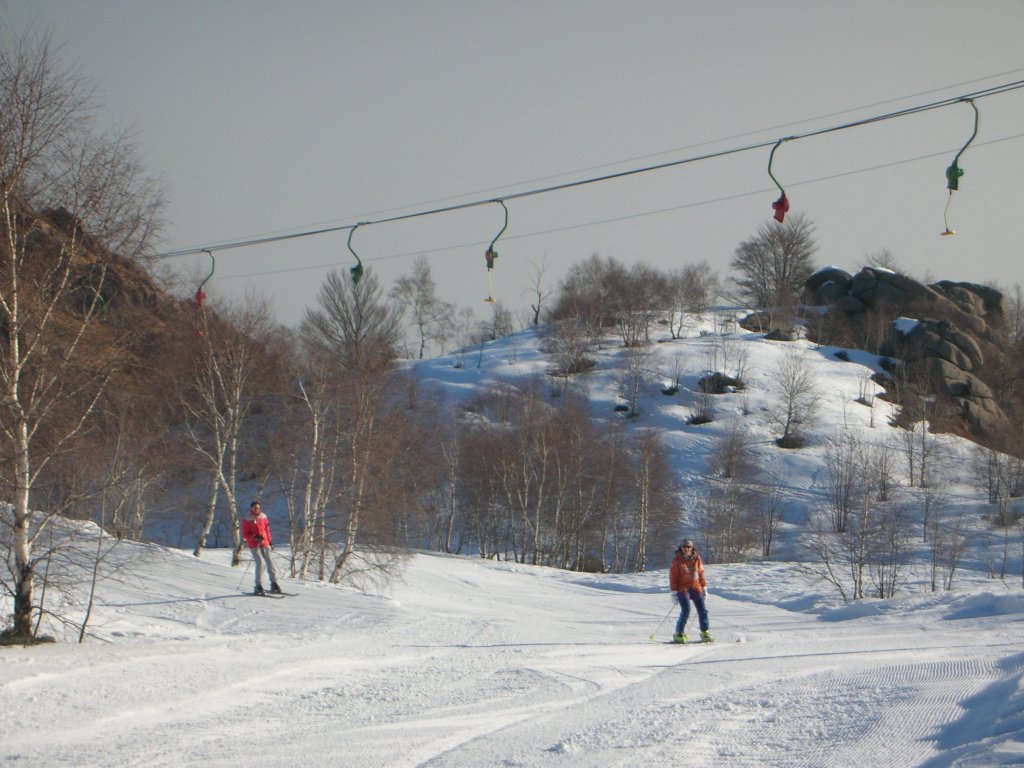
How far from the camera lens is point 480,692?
10.1 metres

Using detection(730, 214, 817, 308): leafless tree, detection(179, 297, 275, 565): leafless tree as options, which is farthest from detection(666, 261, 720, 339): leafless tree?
Result: detection(179, 297, 275, 565): leafless tree

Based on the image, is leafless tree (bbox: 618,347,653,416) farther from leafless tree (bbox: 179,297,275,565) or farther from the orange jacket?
the orange jacket

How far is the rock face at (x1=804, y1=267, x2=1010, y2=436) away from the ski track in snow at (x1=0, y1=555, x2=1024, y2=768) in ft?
199

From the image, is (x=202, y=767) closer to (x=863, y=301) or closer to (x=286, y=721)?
(x=286, y=721)

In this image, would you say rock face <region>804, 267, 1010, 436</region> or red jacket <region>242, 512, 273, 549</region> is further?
rock face <region>804, 267, 1010, 436</region>

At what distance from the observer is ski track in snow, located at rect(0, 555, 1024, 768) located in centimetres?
732

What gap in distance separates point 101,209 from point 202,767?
8861 millimetres

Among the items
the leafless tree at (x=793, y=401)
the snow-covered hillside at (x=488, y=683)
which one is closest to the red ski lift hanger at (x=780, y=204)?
the snow-covered hillside at (x=488, y=683)

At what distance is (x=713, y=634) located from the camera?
53.3 ft

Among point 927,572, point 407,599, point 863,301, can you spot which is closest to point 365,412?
point 407,599

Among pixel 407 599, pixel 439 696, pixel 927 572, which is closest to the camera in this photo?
pixel 439 696

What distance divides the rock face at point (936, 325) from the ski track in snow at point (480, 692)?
60604 millimetres

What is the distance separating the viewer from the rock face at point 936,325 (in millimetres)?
71438

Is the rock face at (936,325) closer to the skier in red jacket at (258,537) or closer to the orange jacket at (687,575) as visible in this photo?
the orange jacket at (687,575)
